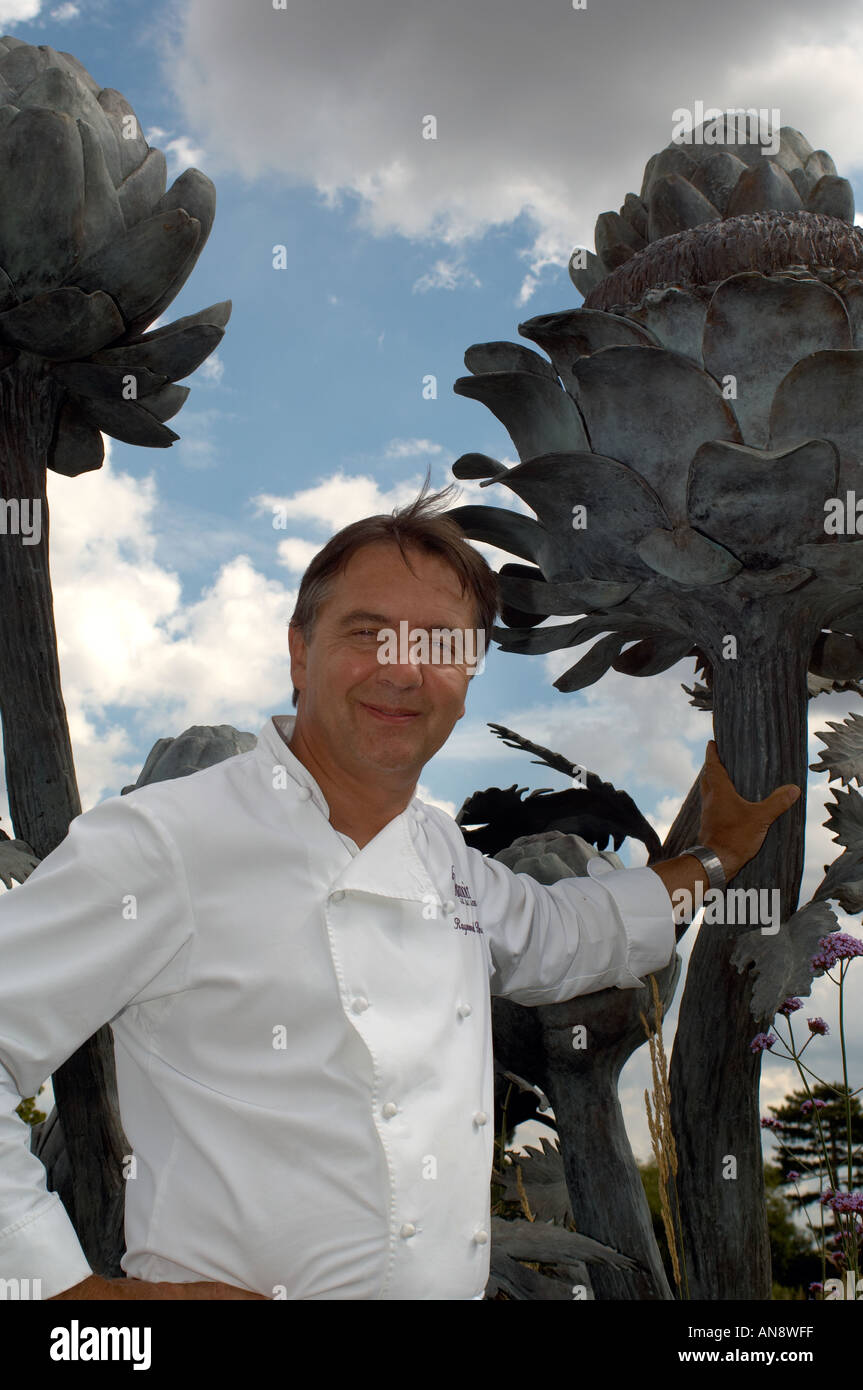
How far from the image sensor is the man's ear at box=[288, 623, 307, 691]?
1.33 m

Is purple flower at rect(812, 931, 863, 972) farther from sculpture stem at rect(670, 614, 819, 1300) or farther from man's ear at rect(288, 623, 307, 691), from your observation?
man's ear at rect(288, 623, 307, 691)

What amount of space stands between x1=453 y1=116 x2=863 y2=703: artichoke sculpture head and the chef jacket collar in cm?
40

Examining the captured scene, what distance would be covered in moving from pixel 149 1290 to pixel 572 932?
582 millimetres

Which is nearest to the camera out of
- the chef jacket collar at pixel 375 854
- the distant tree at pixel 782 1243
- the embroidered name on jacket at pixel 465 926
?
the chef jacket collar at pixel 375 854

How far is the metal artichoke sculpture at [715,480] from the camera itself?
4.11ft

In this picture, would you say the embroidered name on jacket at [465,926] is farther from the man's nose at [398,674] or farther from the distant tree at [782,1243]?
the distant tree at [782,1243]

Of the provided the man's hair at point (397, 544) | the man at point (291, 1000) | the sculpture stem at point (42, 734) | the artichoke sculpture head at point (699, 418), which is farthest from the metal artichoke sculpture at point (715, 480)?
the sculpture stem at point (42, 734)

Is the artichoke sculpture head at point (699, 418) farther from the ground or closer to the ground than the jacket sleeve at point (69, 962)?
farther from the ground

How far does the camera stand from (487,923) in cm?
136

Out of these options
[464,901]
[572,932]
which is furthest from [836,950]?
[464,901]

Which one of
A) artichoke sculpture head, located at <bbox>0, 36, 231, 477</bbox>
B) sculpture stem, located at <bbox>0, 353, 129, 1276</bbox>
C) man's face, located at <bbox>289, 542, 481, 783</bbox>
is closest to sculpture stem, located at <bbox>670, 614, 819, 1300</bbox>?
man's face, located at <bbox>289, 542, 481, 783</bbox>
